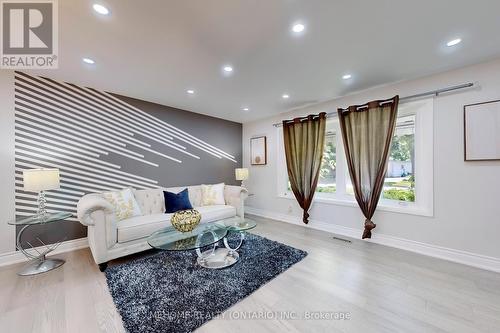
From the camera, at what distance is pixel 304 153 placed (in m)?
3.92

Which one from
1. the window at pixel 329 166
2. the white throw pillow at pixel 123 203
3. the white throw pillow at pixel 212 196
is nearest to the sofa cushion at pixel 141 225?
the white throw pillow at pixel 123 203

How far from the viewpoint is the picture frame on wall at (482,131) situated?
2.24m

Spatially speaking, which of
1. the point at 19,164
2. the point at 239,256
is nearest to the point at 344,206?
the point at 239,256

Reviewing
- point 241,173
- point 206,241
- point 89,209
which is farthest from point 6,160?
point 241,173

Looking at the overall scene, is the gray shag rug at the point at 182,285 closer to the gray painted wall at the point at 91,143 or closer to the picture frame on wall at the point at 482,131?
the gray painted wall at the point at 91,143

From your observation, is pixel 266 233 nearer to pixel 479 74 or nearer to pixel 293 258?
pixel 293 258

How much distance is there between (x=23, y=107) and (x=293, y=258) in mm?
4037

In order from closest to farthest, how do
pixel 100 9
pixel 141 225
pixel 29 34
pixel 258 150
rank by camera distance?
pixel 100 9 < pixel 29 34 < pixel 141 225 < pixel 258 150

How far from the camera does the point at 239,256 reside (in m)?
2.54

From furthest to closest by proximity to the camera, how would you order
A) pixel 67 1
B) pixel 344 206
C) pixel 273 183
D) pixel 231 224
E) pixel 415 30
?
pixel 273 183 < pixel 344 206 < pixel 231 224 < pixel 415 30 < pixel 67 1

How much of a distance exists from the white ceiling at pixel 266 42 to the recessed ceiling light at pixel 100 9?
0.04 meters

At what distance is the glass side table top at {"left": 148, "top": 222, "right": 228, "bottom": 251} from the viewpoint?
2061 mm

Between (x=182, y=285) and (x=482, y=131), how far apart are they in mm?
3766

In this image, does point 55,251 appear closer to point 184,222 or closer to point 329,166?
point 184,222
